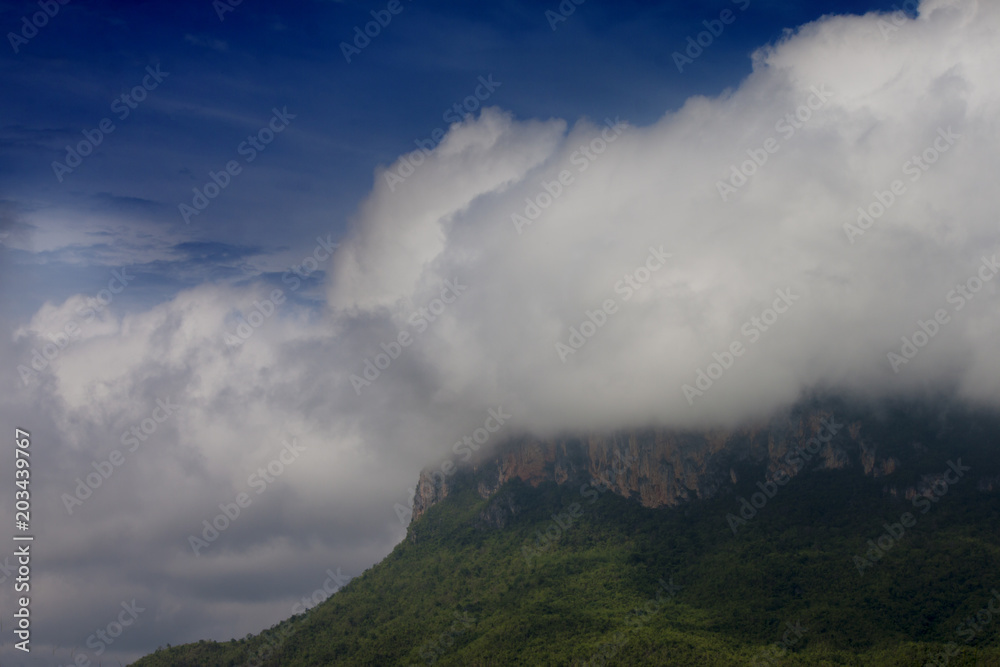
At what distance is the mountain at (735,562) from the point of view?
137 meters

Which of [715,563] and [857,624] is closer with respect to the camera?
[857,624]

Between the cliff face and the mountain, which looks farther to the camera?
the cliff face

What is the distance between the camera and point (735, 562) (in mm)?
159500

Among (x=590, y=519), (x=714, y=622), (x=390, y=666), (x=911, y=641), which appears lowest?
(x=911, y=641)

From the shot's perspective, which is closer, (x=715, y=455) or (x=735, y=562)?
(x=735, y=562)

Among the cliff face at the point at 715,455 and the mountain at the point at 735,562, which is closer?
the mountain at the point at 735,562

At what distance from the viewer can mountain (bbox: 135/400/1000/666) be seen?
5379 inches

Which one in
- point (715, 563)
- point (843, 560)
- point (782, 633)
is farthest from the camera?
point (715, 563)

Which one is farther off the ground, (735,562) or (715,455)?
(715,455)

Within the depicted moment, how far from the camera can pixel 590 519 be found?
19050cm

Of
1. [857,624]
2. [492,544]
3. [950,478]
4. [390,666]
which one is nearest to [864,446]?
[950,478]

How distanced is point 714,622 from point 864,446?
42.1 m

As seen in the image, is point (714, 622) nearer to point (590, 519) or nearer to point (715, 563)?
point (715, 563)

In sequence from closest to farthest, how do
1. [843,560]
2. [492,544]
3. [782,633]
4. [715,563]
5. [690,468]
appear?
[782,633] < [843,560] < [715,563] < [690,468] < [492,544]
